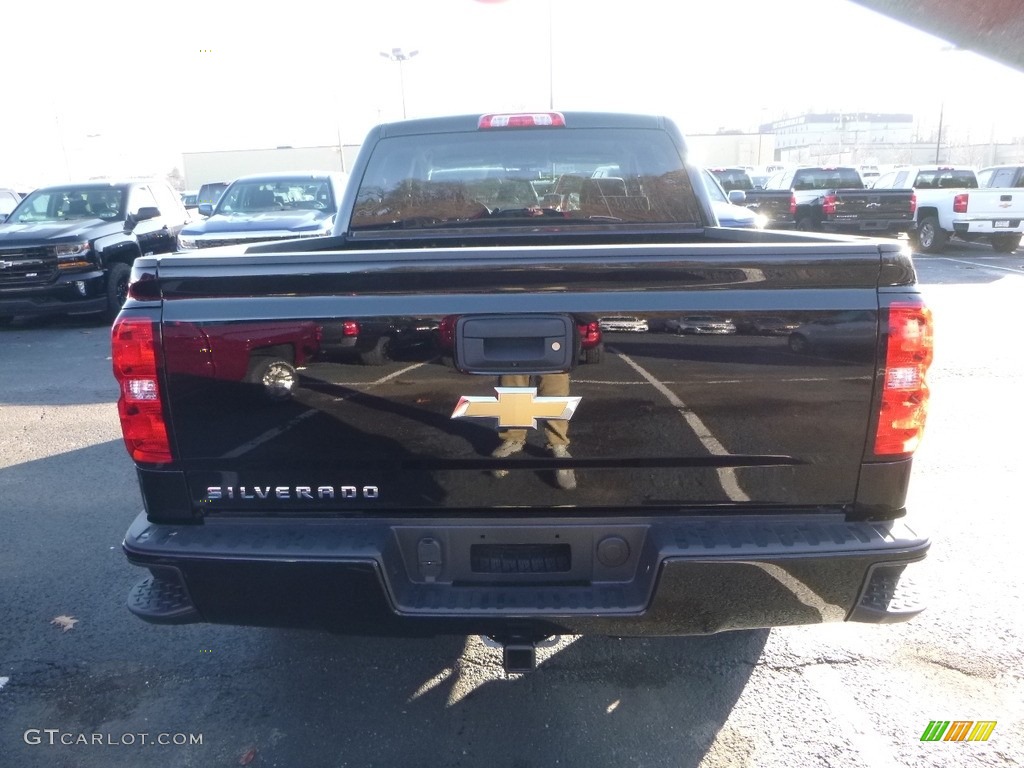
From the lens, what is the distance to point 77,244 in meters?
9.66

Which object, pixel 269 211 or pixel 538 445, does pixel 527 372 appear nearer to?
pixel 538 445

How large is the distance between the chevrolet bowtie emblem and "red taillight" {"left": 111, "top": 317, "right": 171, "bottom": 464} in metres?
0.88

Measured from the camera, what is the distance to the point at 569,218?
395cm

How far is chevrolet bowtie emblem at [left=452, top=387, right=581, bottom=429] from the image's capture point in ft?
7.00

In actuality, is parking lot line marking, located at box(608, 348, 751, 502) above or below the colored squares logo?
above

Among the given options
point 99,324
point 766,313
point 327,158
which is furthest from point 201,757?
point 327,158

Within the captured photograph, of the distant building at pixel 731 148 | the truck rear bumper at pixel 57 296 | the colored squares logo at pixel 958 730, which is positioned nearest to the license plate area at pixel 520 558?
the colored squares logo at pixel 958 730

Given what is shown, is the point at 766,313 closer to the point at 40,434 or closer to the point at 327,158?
the point at 40,434

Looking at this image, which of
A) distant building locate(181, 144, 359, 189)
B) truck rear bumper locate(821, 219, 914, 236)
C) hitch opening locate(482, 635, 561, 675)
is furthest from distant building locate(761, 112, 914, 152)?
hitch opening locate(482, 635, 561, 675)

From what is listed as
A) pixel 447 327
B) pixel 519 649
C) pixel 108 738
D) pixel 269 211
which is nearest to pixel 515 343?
pixel 447 327

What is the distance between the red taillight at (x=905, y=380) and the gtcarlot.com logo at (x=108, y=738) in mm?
2425

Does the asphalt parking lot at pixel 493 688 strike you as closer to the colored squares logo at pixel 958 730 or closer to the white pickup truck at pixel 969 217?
the colored squares logo at pixel 958 730

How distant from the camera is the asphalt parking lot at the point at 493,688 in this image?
2592 millimetres

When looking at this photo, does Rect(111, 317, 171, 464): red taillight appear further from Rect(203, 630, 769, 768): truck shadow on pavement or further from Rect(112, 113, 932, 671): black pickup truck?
Rect(203, 630, 769, 768): truck shadow on pavement
